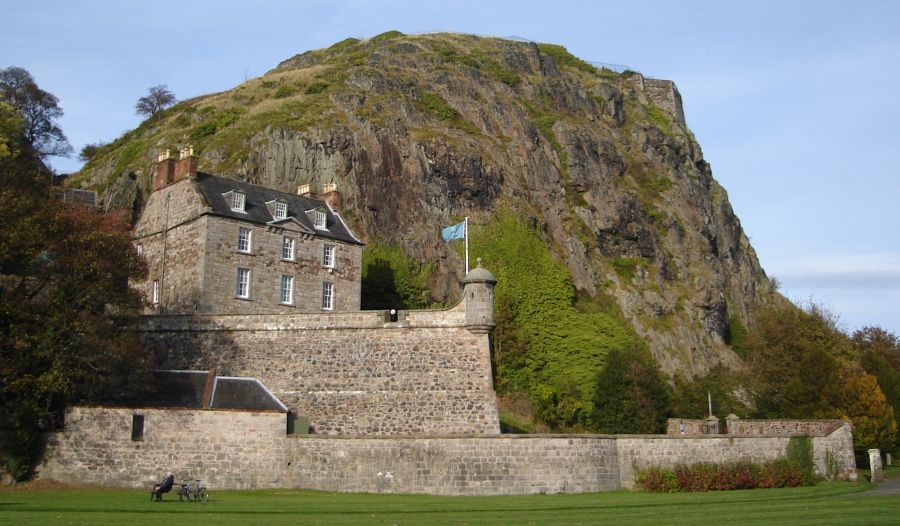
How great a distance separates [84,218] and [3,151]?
11387 millimetres

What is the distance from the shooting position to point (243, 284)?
139ft

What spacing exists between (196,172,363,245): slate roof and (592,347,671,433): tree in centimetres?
1579

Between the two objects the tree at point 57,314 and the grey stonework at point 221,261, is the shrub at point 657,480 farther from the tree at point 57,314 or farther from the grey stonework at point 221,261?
the grey stonework at point 221,261

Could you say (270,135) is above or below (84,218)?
above

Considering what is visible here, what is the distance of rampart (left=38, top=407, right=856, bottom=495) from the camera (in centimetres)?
2752

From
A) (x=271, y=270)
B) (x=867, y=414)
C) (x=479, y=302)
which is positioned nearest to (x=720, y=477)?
(x=479, y=302)

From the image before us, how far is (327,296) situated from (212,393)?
1480cm

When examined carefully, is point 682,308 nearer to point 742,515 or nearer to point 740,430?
point 740,430

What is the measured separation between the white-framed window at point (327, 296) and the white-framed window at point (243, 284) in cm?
442

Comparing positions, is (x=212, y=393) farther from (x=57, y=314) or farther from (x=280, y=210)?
(x=280, y=210)

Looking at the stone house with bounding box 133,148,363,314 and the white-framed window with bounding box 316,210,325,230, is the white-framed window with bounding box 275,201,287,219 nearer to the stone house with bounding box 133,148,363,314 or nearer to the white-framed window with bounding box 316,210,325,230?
the stone house with bounding box 133,148,363,314

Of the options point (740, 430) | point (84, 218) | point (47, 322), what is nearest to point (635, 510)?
point (740, 430)

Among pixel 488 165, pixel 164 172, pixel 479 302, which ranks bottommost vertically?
pixel 479 302

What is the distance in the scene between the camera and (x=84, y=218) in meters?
30.5
